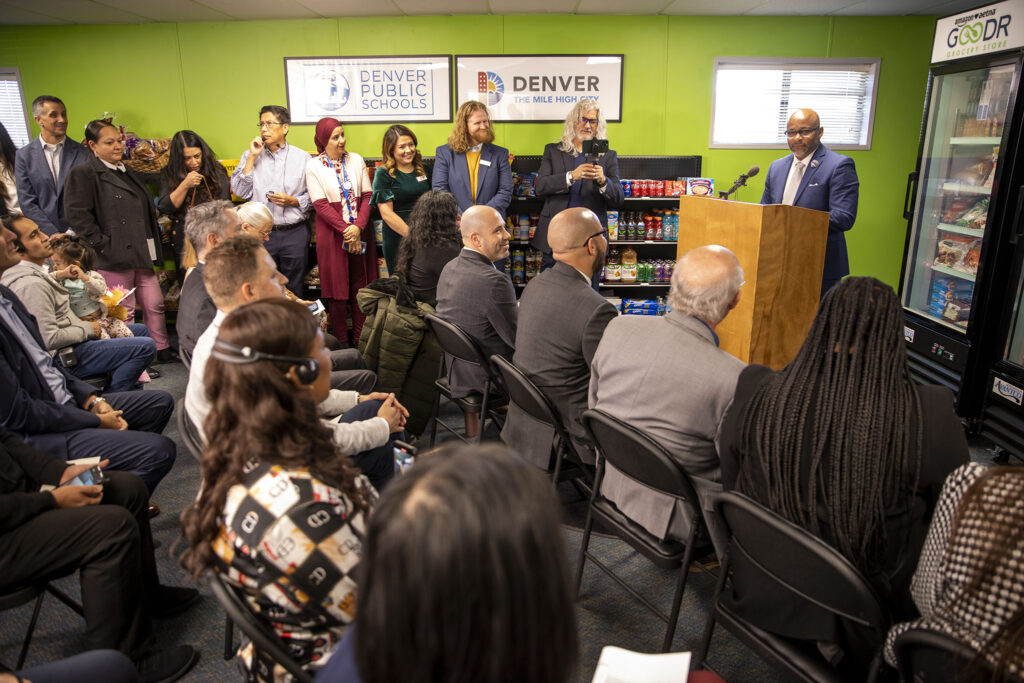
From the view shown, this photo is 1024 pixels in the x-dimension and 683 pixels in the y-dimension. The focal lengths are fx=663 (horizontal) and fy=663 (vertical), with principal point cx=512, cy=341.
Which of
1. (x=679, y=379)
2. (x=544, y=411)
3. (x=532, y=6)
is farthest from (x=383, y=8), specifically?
(x=679, y=379)

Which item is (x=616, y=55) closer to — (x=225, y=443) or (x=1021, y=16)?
(x=1021, y=16)

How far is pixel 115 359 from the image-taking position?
3586 millimetres

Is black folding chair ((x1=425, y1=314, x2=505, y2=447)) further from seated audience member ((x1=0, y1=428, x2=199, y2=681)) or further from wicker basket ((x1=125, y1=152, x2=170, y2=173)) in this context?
wicker basket ((x1=125, y1=152, x2=170, y2=173))

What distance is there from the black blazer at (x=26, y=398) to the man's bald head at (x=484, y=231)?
6.00ft

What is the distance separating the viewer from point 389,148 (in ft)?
16.6

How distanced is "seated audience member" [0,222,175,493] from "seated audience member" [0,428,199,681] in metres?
0.20

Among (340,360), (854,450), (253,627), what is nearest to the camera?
(253,627)

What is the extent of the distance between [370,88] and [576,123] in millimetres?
2130

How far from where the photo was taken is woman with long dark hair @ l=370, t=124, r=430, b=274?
5.04 metres

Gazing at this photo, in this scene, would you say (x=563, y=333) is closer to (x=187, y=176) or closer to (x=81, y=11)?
(x=187, y=176)

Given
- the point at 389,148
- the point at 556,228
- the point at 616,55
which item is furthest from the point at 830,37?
the point at 556,228

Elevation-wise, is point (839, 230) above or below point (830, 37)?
below

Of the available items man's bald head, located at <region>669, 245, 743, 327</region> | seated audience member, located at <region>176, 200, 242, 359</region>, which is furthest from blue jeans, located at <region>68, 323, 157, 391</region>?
man's bald head, located at <region>669, 245, 743, 327</region>

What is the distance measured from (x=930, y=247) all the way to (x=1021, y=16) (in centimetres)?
162
